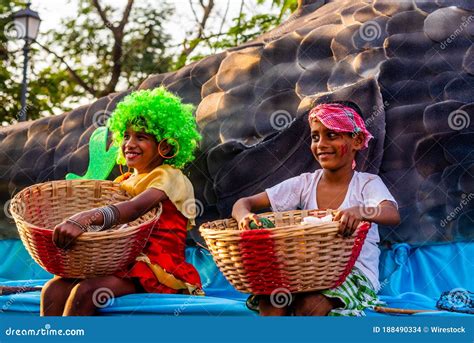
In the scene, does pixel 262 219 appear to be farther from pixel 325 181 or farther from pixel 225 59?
pixel 225 59

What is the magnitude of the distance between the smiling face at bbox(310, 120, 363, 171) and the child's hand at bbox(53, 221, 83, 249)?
97cm

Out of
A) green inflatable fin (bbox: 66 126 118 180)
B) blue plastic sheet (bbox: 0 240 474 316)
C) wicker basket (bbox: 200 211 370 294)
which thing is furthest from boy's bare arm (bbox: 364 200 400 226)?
green inflatable fin (bbox: 66 126 118 180)

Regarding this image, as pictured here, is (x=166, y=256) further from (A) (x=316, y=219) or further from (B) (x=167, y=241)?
(A) (x=316, y=219)

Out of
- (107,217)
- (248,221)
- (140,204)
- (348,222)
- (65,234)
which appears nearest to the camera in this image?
(348,222)

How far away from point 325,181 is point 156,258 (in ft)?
2.49


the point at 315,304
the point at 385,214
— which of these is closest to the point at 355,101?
the point at 385,214

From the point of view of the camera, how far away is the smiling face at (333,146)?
10.2ft

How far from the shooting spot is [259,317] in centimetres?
272

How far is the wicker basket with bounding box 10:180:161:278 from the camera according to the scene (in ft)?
9.82

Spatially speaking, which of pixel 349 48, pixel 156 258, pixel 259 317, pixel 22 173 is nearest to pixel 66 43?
pixel 22 173

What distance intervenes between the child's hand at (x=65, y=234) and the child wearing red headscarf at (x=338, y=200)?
598 millimetres

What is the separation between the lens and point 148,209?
3.24 metres

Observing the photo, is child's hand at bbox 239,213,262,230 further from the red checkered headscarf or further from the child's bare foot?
the red checkered headscarf

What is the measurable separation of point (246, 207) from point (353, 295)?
56cm
